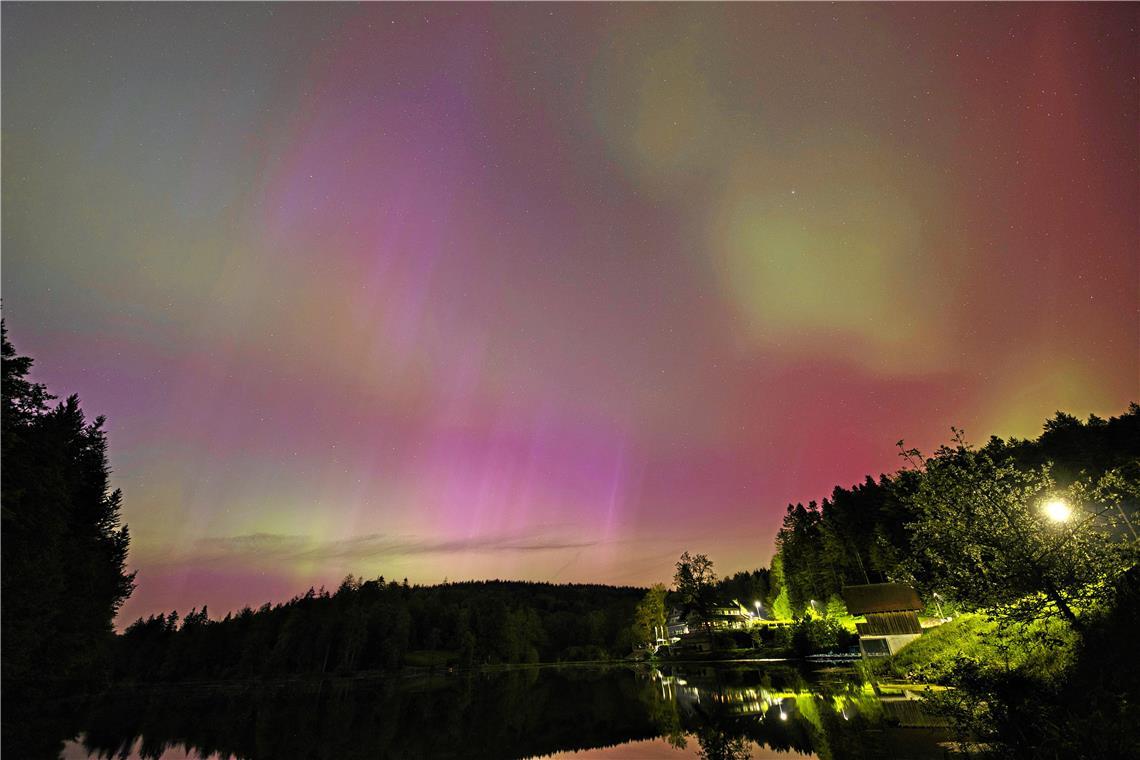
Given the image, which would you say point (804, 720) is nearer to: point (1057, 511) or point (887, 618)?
point (1057, 511)

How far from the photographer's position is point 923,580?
2408 cm

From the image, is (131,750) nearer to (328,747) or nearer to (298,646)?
(328,747)

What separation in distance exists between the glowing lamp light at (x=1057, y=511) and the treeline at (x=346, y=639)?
130 metres

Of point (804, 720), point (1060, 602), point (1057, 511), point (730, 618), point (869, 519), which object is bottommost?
point (804, 720)

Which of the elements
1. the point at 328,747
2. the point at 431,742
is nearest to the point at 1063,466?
the point at 431,742

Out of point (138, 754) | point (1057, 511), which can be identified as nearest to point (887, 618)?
point (1057, 511)

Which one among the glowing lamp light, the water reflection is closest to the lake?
the water reflection

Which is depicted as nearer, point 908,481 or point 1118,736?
point 1118,736

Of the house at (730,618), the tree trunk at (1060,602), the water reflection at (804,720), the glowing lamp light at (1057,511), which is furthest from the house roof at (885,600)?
the glowing lamp light at (1057,511)

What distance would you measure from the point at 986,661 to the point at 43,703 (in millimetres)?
90671

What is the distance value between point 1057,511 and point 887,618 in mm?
48078

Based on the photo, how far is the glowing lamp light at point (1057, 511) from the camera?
62.8 ft

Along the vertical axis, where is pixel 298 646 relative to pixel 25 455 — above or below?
below

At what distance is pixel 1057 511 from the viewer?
1933 centimetres
